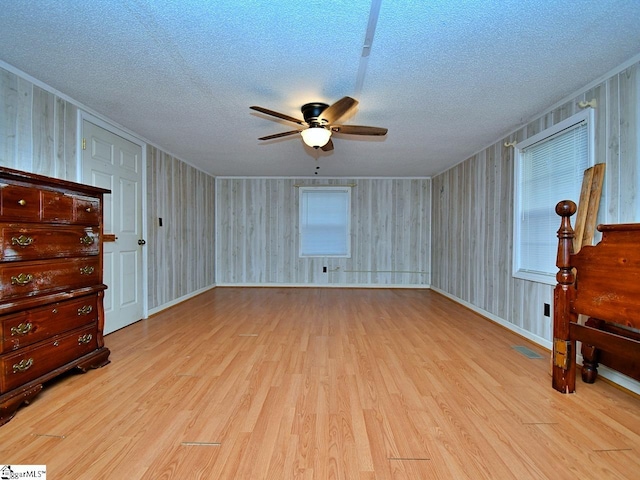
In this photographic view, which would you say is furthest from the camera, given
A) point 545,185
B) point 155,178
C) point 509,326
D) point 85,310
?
point 155,178

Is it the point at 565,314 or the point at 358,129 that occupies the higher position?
the point at 358,129

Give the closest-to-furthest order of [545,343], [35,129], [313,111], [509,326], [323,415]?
[323,415], [35,129], [313,111], [545,343], [509,326]

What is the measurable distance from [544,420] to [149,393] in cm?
240

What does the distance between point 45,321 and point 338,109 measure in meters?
2.54

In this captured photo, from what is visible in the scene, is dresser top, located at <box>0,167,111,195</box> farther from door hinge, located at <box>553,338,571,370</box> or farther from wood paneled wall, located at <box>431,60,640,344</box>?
wood paneled wall, located at <box>431,60,640,344</box>

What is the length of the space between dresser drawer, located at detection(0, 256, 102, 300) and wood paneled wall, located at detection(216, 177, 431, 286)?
12.9ft

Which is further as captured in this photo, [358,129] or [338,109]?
[358,129]

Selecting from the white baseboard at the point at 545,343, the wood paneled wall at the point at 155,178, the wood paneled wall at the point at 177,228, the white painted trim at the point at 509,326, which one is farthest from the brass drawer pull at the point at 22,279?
the white painted trim at the point at 509,326

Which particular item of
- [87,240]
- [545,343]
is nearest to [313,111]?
[87,240]

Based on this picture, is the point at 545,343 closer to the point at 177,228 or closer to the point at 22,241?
the point at 22,241

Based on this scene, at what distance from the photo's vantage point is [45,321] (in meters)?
1.98

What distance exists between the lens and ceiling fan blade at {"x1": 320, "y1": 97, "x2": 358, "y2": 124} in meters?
2.33

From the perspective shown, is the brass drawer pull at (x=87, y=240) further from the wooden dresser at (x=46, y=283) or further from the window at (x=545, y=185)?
the window at (x=545, y=185)

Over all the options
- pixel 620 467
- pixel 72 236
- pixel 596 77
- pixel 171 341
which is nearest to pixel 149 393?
pixel 171 341
